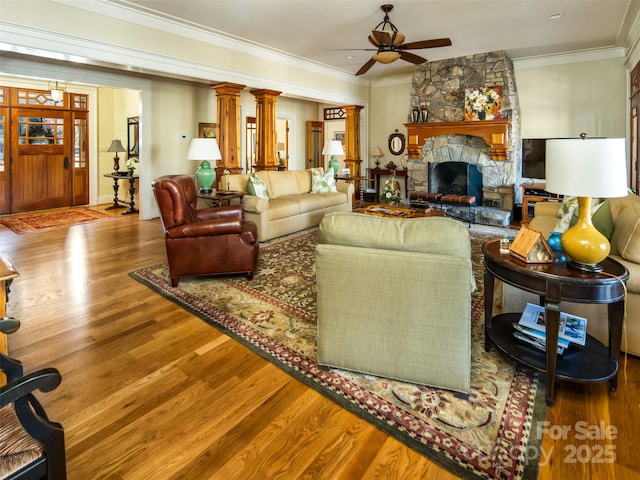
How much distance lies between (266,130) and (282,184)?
1474 millimetres

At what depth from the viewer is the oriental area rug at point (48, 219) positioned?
6.09 metres

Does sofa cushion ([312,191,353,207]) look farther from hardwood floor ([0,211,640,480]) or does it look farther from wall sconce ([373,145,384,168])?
hardwood floor ([0,211,640,480])

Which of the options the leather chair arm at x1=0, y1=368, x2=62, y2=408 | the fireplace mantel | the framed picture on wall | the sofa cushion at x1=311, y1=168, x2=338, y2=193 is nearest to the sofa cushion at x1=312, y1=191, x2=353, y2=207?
the sofa cushion at x1=311, y1=168, x2=338, y2=193

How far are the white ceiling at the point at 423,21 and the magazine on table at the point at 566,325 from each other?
392cm

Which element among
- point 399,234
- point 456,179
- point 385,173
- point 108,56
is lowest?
point 399,234

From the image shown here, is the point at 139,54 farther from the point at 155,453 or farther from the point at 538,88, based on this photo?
the point at 538,88

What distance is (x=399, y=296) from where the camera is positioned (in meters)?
1.85

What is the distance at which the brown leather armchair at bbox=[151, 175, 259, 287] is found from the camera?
337 centimetres

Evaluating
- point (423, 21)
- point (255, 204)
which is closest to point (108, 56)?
point (255, 204)

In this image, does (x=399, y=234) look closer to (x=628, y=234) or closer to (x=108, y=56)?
(x=628, y=234)

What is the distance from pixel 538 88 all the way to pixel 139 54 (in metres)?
6.64

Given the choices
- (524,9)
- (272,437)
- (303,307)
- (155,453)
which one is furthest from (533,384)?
(524,9)

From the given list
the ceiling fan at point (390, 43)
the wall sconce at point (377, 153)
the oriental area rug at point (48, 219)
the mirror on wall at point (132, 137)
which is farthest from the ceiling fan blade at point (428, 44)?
the mirror on wall at point (132, 137)

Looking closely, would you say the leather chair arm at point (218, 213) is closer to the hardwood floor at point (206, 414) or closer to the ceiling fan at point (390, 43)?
the hardwood floor at point (206, 414)
